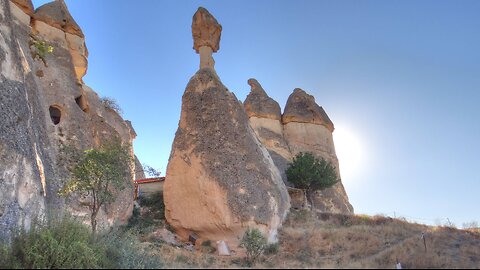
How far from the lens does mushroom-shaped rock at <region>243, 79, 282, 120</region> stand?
2933 centimetres

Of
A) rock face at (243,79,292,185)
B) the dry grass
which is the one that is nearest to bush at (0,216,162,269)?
the dry grass

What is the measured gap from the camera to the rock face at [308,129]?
95.3 feet

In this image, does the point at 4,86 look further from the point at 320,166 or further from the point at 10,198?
the point at 320,166

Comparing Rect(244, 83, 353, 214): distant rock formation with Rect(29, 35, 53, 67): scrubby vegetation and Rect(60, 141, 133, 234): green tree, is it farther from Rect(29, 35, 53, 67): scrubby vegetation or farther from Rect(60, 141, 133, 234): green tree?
Rect(60, 141, 133, 234): green tree

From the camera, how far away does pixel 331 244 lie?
41.7 feet

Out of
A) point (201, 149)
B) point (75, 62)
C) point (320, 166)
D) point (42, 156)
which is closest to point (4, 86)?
point (42, 156)

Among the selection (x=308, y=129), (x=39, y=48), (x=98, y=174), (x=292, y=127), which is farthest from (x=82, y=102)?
(x=308, y=129)

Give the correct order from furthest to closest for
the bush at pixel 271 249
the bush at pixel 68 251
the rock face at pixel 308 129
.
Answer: the rock face at pixel 308 129 < the bush at pixel 271 249 < the bush at pixel 68 251

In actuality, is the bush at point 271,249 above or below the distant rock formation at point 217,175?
below

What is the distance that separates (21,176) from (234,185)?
20.4 feet

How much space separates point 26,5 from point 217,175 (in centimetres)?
1203

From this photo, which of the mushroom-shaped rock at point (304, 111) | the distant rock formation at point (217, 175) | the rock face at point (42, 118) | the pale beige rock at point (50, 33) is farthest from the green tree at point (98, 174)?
the mushroom-shaped rock at point (304, 111)

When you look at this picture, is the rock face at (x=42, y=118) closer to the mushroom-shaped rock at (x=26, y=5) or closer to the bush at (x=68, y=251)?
the mushroom-shaped rock at (x=26, y=5)

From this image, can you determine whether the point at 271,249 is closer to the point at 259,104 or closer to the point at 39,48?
the point at 39,48
